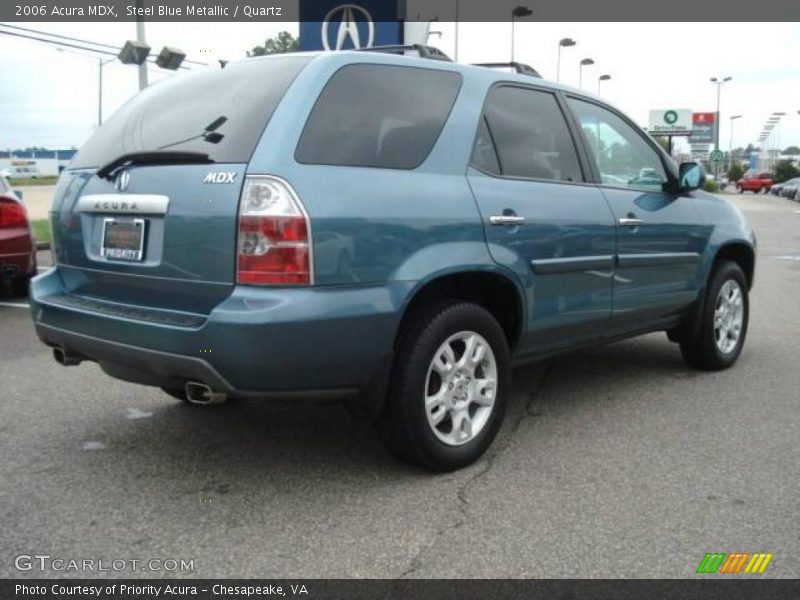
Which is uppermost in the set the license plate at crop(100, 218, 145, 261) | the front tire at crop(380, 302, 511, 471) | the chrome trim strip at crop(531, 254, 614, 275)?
the license plate at crop(100, 218, 145, 261)

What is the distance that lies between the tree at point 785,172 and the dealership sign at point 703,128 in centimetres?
1808

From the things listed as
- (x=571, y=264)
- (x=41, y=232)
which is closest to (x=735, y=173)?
(x=41, y=232)

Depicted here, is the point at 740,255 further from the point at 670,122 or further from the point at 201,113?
the point at 670,122

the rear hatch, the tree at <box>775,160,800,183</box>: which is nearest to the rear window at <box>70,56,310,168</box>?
the rear hatch

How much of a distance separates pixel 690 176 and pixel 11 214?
5.88 m

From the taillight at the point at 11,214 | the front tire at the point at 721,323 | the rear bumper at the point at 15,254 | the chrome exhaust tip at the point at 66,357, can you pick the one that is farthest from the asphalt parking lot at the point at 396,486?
the taillight at the point at 11,214

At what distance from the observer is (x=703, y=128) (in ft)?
230

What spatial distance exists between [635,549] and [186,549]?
159cm

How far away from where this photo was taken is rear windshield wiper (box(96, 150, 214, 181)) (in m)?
3.19

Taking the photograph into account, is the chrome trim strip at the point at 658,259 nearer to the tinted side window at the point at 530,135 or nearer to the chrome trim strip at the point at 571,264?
the chrome trim strip at the point at 571,264

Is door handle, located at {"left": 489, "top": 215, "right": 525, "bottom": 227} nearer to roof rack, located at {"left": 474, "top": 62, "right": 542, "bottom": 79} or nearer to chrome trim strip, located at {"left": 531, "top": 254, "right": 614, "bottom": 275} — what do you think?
chrome trim strip, located at {"left": 531, "top": 254, "right": 614, "bottom": 275}

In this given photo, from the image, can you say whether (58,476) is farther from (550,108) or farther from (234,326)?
(550,108)

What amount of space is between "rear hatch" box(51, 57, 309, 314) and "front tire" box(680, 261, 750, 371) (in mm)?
3314
